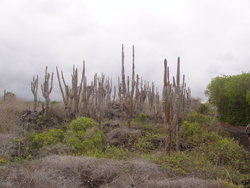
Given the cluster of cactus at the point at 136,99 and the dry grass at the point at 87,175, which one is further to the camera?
the cluster of cactus at the point at 136,99

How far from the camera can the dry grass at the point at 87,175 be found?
5.51 metres

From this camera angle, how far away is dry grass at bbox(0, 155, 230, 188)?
5512 mm

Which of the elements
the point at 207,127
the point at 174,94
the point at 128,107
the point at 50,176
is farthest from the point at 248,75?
the point at 50,176

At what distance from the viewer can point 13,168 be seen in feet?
20.1

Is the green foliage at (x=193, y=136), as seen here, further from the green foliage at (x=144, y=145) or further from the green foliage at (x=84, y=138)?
the green foliage at (x=84, y=138)

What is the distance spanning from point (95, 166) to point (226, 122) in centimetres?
1591

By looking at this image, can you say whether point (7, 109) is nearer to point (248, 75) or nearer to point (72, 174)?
point (72, 174)

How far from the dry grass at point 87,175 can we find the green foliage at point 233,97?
42.2 feet

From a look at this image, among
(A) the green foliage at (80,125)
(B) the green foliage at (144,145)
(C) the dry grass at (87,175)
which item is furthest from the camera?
(A) the green foliage at (80,125)

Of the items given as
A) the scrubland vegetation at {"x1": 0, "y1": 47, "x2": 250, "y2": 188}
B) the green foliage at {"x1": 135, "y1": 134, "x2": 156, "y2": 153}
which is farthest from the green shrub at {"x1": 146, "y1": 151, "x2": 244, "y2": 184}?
the green foliage at {"x1": 135, "y1": 134, "x2": 156, "y2": 153}

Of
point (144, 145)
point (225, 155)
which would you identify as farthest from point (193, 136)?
point (225, 155)

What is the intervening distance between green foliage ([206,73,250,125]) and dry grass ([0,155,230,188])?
42.2 ft

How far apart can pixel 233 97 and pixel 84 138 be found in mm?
13298

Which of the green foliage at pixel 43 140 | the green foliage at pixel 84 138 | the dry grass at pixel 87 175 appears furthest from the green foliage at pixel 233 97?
the dry grass at pixel 87 175
